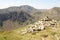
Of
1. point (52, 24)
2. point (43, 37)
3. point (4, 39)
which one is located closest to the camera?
point (4, 39)

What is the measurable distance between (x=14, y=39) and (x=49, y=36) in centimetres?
1314

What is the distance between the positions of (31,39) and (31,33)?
8.13m

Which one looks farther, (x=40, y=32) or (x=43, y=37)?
(x=40, y=32)

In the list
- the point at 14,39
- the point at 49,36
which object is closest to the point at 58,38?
the point at 49,36

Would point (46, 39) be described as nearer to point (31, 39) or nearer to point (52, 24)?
point (31, 39)

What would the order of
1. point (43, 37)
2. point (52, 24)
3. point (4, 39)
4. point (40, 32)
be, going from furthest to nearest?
1. point (52, 24)
2. point (40, 32)
3. point (43, 37)
4. point (4, 39)

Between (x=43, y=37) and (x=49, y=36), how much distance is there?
2.29m

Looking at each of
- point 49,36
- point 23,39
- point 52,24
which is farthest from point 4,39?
point 52,24

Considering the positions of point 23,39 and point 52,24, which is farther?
point 52,24

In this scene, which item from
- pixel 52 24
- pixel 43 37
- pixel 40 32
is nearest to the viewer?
pixel 43 37

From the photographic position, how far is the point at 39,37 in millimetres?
53938

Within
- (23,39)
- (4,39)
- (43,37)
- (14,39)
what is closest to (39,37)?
(43,37)

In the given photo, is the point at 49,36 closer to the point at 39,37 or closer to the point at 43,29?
the point at 39,37

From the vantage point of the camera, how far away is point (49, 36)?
175ft
